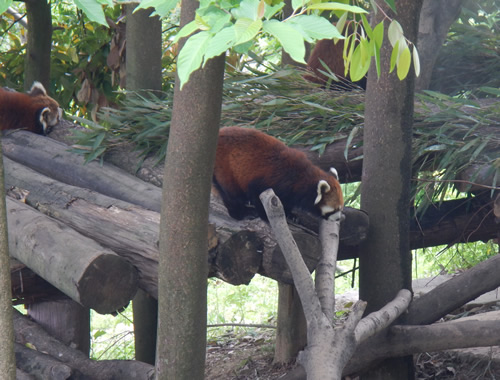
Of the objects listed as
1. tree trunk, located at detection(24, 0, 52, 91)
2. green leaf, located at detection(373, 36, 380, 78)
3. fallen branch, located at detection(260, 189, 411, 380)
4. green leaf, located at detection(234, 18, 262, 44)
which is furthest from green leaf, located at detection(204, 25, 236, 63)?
tree trunk, located at detection(24, 0, 52, 91)

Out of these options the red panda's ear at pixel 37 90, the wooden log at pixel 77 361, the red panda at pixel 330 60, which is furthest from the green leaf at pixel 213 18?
the red panda's ear at pixel 37 90

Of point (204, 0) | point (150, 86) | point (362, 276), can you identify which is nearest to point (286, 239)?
point (362, 276)

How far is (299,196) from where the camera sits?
313 centimetres

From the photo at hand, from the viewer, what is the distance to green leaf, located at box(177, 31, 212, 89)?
1.09m

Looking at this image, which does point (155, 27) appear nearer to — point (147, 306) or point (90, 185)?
point (90, 185)

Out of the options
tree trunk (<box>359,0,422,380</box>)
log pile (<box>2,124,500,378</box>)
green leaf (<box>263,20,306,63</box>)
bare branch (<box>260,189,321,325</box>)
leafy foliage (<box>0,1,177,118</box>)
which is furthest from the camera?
leafy foliage (<box>0,1,177,118</box>)

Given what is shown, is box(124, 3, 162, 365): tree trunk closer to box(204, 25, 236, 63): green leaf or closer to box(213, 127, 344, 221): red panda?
box(213, 127, 344, 221): red panda

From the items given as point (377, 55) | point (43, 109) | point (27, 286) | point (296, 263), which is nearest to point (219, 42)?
point (377, 55)

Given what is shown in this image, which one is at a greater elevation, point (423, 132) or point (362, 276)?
point (423, 132)

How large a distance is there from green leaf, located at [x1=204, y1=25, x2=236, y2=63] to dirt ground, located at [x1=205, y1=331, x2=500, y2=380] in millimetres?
2731

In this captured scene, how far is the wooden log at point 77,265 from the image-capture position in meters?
2.23

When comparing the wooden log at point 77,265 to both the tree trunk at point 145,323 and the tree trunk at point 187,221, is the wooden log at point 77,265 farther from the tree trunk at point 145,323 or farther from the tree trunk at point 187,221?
the tree trunk at point 145,323

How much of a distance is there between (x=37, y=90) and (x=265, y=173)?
221 centimetres

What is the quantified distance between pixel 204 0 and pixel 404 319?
2.26m
